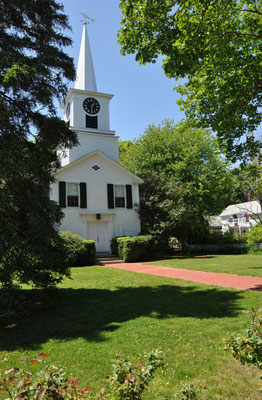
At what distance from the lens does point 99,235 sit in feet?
65.3

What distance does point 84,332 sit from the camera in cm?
447

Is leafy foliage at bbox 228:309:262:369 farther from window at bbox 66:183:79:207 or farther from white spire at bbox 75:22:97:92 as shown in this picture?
white spire at bbox 75:22:97:92

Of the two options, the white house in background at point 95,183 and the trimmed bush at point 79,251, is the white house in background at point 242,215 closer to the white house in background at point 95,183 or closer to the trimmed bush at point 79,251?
the white house in background at point 95,183

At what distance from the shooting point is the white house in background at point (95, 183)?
1934cm

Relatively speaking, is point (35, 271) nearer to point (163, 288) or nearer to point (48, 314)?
point (48, 314)

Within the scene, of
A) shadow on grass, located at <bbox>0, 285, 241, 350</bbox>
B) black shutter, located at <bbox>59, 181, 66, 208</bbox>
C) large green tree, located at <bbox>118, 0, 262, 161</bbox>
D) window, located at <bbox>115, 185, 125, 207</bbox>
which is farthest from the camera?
window, located at <bbox>115, 185, 125, 207</bbox>

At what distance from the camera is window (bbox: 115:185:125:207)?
2087 cm

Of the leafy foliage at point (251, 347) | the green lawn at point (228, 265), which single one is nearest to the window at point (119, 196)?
the green lawn at point (228, 265)

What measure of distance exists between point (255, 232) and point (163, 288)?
50.1 feet

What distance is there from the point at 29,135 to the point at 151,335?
18.3ft

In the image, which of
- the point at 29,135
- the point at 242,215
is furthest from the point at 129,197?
the point at 242,215

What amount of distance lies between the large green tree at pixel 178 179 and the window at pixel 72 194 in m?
5.28

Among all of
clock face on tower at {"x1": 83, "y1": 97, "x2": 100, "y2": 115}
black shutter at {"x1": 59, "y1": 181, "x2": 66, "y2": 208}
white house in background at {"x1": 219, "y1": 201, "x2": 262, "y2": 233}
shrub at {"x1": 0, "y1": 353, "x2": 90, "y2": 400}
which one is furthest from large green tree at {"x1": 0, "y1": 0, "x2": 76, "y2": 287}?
white house in background at {"x1": 219, "y1": 201, "x2": 262, "y2": 233}

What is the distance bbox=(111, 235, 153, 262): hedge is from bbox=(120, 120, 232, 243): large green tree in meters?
1.81
